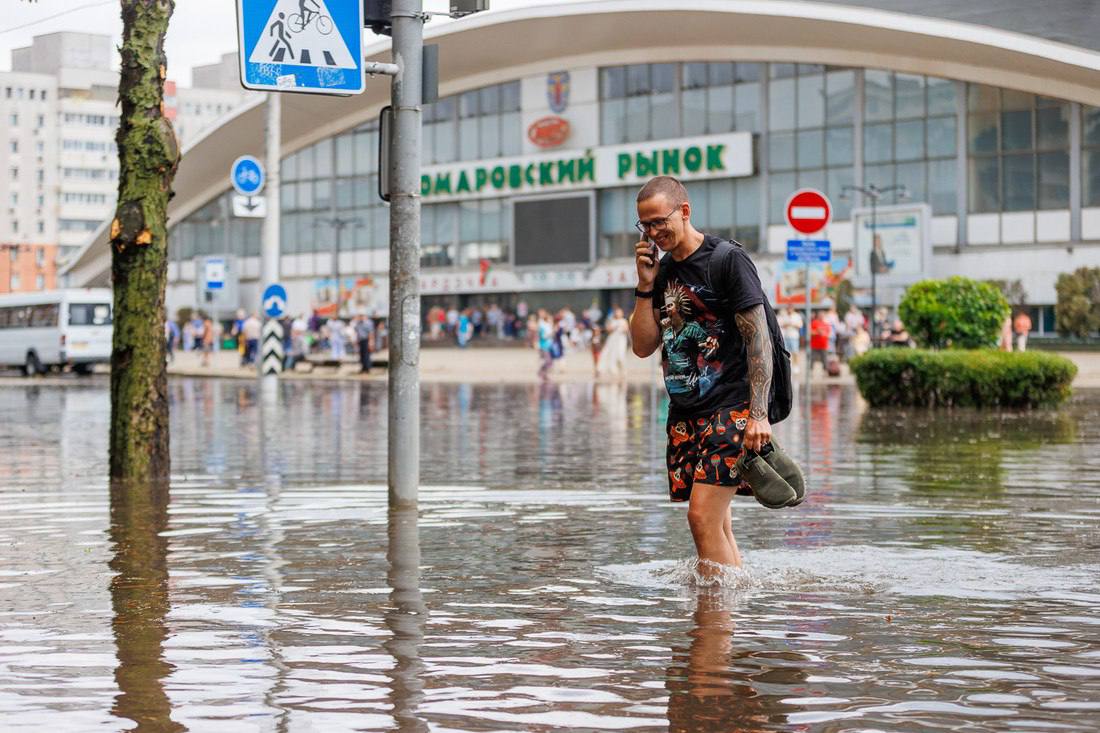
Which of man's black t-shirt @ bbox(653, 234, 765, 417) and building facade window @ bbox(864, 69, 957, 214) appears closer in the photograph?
man's black t-shirt @ bbox(653, 234, 765, 417)

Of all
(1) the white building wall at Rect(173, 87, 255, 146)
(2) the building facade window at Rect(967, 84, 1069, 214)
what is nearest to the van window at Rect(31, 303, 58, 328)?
(2) the building facade window at Rect(967, 84, 1069, 214)

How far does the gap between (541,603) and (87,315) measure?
47590 mm

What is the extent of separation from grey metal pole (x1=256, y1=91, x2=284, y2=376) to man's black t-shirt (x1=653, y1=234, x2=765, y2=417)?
22.7m

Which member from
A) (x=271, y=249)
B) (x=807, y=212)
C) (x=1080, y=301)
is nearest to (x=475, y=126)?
(x=1080, y=301)

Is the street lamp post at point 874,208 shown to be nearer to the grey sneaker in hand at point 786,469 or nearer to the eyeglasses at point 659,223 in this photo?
the grey sneaker in hand at point 786,469

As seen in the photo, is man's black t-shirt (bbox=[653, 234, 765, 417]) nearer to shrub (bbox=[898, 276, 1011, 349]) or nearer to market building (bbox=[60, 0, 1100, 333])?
shrub (bbox=[898, 276, 1011, 349])

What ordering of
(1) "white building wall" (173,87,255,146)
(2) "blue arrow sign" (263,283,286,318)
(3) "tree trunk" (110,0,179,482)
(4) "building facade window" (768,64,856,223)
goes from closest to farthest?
(3) "tree trunk" (110,0,179,482) → (2) "blue arrow sign" (263,283,286,318) → (4) "building facade window" (768,64,856,223) → (1) "white building wall" (173,87,255,146)

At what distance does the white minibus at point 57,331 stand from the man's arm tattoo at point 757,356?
46726 mm

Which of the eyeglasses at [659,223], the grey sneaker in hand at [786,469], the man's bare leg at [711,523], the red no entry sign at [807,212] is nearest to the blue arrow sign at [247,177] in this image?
the red no entry sign at [807,212]

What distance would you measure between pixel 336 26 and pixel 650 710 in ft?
22.3

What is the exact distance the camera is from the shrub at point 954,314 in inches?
1037

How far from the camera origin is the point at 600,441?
19.0m

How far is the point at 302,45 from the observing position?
35.0 ft

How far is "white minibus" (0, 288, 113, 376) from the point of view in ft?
170
